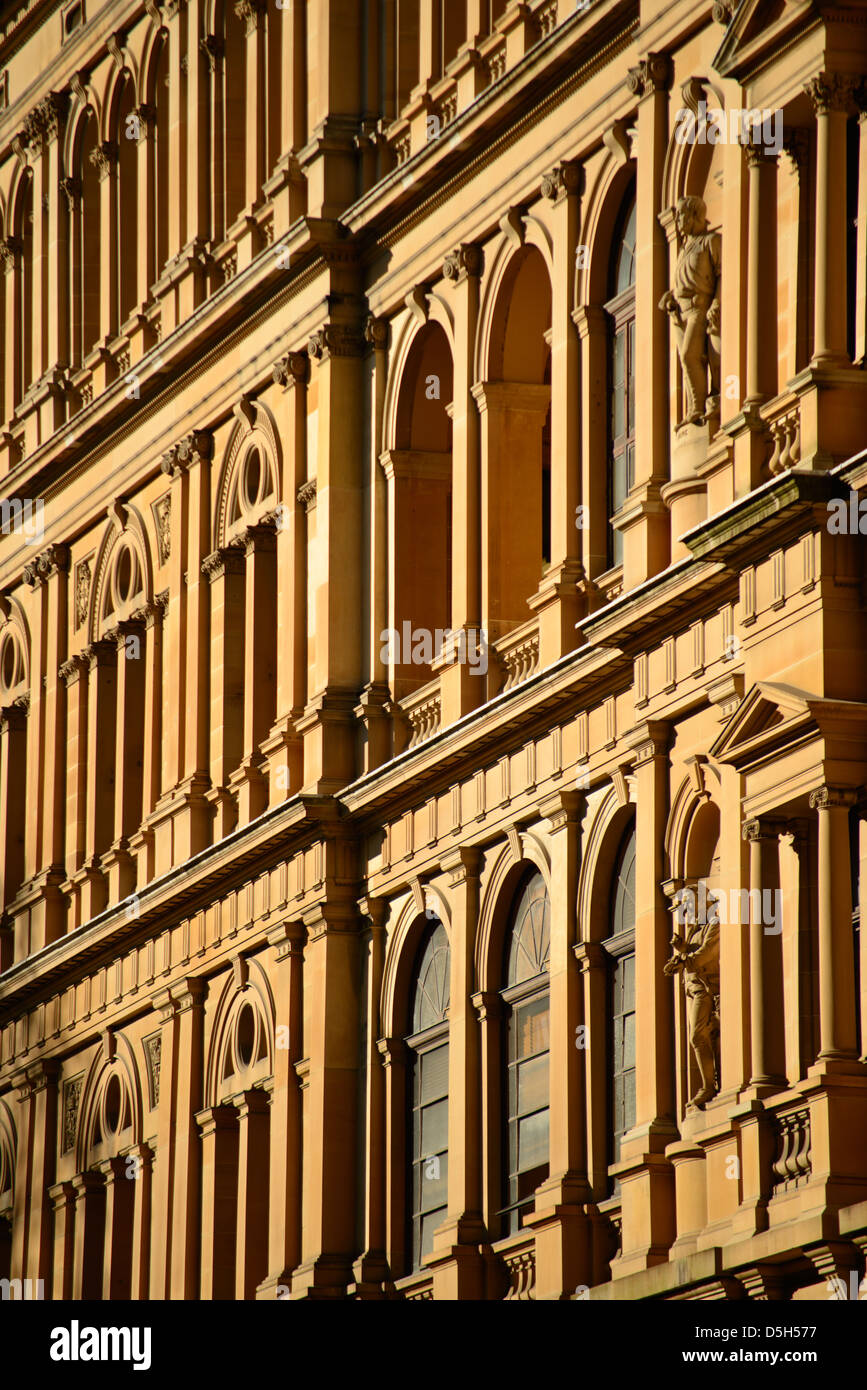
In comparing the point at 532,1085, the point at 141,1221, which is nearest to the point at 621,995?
the point at 532,1085

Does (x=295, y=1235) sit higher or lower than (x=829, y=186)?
lower

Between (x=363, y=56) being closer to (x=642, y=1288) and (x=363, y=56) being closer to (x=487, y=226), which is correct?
(x=487, y=226)

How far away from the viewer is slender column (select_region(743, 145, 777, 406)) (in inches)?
1248

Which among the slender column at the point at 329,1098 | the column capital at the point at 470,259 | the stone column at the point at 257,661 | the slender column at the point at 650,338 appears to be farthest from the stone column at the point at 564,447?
the stone column at the point at 257,661

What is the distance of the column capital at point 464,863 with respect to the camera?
36.8m

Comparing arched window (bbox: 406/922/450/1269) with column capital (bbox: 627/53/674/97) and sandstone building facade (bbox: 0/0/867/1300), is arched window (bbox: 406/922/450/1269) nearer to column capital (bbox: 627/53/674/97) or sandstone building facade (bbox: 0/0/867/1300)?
sandstone building facade (bbox: 0/0/867/1300)

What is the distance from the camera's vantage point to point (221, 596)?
4372cm

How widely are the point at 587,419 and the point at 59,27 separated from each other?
59.4 feet

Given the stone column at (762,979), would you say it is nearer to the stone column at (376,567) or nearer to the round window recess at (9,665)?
the stone column at (376,567)

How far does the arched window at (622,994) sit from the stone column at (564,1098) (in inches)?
14.2
